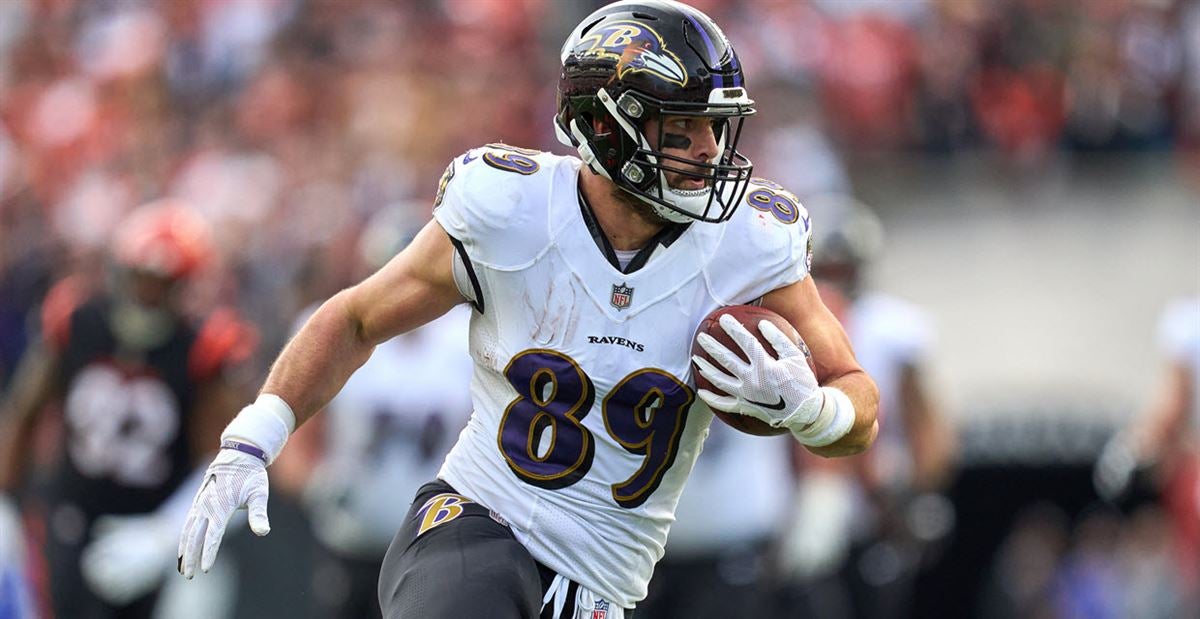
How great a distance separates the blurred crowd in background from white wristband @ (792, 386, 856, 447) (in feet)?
20.7

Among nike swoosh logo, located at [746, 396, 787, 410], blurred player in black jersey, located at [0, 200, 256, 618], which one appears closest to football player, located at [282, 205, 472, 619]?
blurred player in black jersey, located at [0, 200, 256, 618]

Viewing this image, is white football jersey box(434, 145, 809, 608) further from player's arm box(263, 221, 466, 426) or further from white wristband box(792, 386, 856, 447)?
white wristband box(792, 386, 856, 447)

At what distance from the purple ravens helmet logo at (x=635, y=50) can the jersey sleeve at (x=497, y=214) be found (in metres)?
0.30

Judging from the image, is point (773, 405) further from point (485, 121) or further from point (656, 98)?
point (485, 121)

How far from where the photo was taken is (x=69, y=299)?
7.59 metres

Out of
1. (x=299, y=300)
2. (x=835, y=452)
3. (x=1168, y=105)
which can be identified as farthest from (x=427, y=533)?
(x=1168, y=105)

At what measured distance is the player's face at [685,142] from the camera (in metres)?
3.88

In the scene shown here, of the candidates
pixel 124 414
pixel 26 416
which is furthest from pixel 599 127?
pixel 26 416

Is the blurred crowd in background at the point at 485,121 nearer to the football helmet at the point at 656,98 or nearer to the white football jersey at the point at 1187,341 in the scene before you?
the white football jersey at the point at 1187,341

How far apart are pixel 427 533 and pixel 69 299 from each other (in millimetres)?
4089

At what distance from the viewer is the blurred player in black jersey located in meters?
7.32

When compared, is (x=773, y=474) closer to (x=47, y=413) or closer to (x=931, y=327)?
(x=47, y=413)

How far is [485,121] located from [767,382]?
8131mm

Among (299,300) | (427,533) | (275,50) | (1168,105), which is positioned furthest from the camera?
(275,50)
